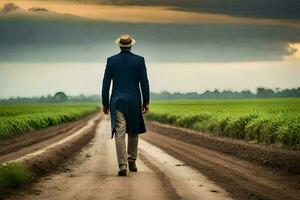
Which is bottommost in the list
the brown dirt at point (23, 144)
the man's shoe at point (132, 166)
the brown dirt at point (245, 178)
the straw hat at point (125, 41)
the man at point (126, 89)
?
the brown dirt at point (23, 144)

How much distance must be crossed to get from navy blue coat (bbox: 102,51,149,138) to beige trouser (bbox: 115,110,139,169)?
104mm

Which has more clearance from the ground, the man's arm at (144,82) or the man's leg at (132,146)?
the man's arm at (144,82)

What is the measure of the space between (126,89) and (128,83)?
0.41 ft

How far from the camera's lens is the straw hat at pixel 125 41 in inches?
482

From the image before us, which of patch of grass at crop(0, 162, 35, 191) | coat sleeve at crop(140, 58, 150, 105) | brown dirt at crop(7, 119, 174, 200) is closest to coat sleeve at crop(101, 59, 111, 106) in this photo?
coat sleeve at crop(140, 58, 150, 105)

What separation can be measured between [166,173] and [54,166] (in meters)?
2.88

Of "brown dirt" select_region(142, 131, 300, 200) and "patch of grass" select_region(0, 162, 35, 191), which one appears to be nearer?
"brown dirt" select_region(142, 131, 300, 200)

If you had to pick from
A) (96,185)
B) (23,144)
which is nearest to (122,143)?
(96,185)

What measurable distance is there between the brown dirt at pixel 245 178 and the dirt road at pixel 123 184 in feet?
0.92

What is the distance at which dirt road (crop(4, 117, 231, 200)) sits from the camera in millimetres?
8719

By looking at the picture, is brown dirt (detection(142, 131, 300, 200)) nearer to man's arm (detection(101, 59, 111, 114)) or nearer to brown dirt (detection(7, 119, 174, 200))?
brown dirt (detection(7, 119, 174, 200))

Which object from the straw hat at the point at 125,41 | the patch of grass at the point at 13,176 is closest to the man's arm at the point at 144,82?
the straw hat at the point at 125,41

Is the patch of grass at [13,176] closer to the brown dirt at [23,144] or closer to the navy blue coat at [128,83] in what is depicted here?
the navy blue coat at [128,83]

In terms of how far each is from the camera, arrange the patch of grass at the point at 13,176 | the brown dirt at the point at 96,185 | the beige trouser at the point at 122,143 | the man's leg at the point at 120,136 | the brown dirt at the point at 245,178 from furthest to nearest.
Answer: the man's leg at the point at 120,136, the beige trouser at the point at 122,143, the patch of grass at the point at 13,176, the brown dirt at the point at 245,178, the brown dirt at the point at 96,185
